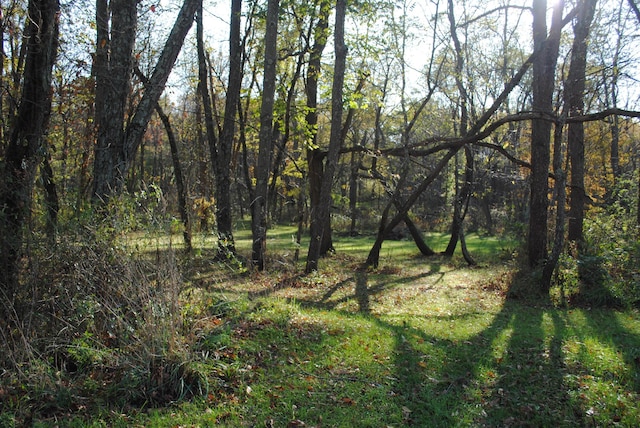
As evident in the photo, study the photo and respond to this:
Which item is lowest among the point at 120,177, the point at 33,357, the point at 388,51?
the point at 33,357

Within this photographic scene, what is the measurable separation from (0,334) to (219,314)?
99.8 inches

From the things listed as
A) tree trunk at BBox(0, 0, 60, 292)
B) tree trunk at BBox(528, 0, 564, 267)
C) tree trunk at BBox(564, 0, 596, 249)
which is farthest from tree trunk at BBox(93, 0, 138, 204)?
tree trunk at BBox(564, 0, 596, 249)

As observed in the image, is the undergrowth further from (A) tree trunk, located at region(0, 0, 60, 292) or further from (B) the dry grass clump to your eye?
(A) tree trunk, located at region(0, 0, 60, 292)

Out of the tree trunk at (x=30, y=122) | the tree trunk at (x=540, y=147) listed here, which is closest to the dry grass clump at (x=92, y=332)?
the tree trunk at (x=30, y=122)

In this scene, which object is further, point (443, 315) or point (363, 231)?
point (363, 231)

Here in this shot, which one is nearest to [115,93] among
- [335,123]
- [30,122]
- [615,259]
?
[30,122]

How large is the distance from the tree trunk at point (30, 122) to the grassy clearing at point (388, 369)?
2.33 meters

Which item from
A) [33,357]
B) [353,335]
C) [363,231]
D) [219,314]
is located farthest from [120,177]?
[363,231]

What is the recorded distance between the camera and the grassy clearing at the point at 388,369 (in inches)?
180

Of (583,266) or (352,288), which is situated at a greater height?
(583,266)

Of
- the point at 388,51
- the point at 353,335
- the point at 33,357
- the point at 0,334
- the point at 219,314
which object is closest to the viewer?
the point at 33,357

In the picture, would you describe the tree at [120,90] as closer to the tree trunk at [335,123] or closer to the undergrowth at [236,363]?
the undergrowth at [236,363]

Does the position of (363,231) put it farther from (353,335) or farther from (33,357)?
(33,357)

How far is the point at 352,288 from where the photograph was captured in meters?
12.4
